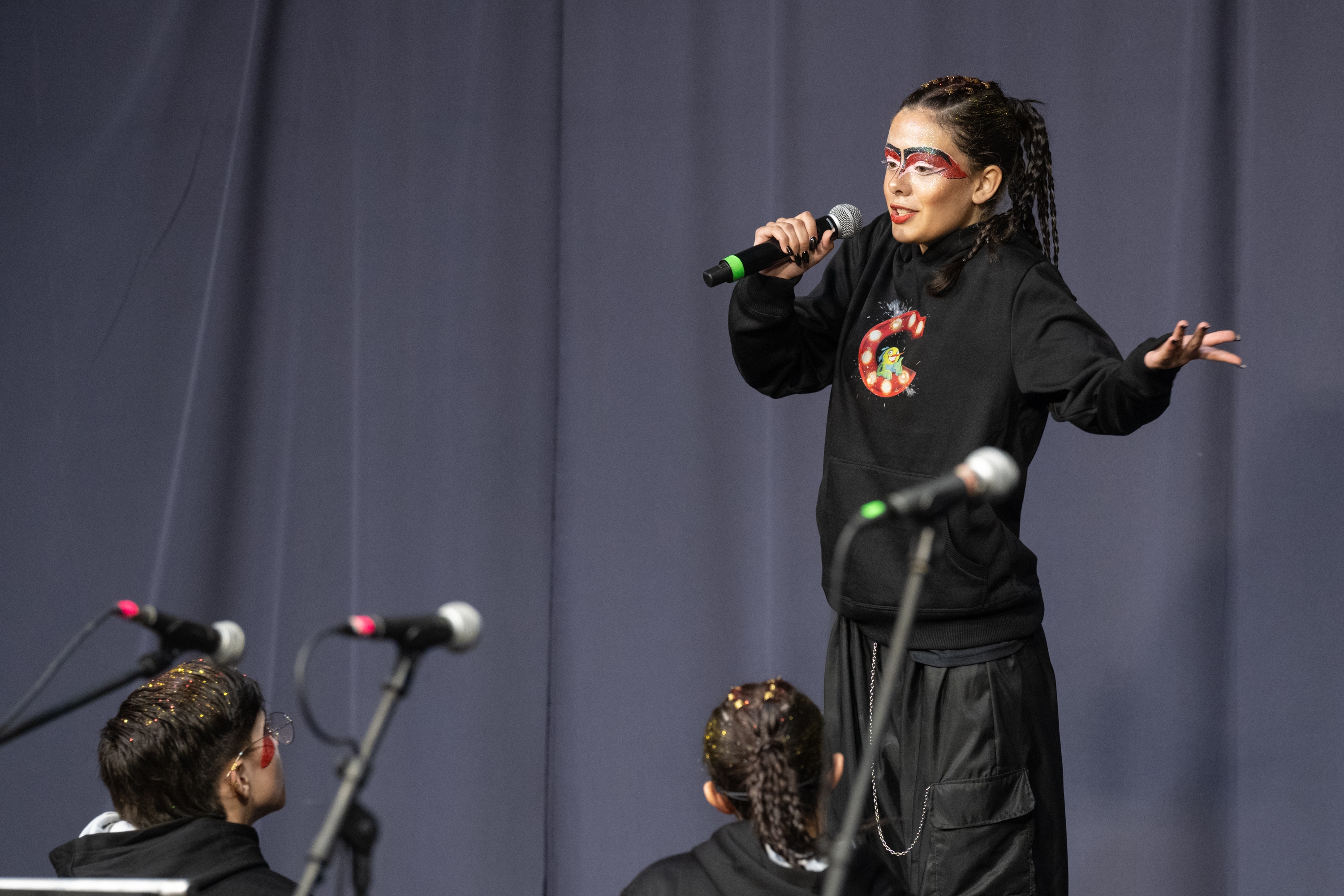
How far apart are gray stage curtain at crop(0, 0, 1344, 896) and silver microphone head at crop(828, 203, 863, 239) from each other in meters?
0.99

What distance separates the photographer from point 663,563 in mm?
3150

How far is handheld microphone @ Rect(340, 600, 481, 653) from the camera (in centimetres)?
116

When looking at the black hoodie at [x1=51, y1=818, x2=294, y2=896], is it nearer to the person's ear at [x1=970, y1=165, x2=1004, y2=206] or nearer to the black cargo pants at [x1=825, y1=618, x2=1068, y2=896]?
the black cargo pants at [x1=825, y1=618, x2=1068, y2=896]

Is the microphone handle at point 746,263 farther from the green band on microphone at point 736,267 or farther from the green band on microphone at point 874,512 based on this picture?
the green band on microphone at point 874,512

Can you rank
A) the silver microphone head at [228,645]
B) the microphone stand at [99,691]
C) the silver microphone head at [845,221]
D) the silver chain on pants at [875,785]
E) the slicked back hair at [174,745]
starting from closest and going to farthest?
1. the microphone stand at [99,691]
2. the silver microphone head at [228,645]
3. the slicked back hair at [174,745]
4. the silver chain on pants at [875,785]
5. the silver microphone head at [845,221]

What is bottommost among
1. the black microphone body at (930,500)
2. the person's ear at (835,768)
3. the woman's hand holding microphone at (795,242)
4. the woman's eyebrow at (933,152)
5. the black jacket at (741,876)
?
the black jacket at (741,876)

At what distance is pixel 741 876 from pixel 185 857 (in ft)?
2.17

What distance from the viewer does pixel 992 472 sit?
1.20 meters

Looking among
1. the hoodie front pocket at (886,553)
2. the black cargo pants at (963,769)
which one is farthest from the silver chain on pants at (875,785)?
the hoodie front pocket at (886,553)

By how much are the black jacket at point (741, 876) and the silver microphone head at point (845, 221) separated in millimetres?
965

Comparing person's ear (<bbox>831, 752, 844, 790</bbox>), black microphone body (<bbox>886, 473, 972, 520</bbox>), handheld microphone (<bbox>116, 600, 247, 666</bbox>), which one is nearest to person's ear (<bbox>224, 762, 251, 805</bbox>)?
handheld microphone (<bbox>116, 600, 247, 666</bbox>)

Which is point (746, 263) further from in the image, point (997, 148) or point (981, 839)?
point (981, 839)

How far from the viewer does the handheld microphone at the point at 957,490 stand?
116cm

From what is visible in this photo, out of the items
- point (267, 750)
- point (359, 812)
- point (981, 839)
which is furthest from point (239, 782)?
point (981, 839)
